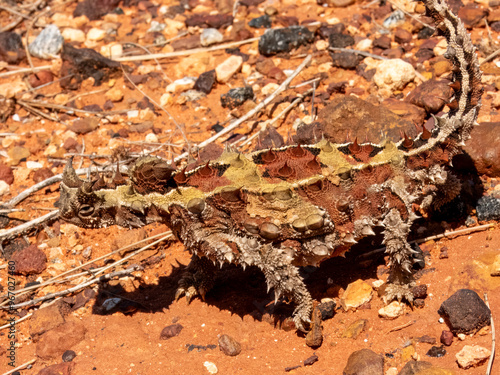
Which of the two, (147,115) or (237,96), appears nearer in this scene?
(237,96)

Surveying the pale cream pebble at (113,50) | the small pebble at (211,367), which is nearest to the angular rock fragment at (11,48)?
the pale cream pebble at (113,50)

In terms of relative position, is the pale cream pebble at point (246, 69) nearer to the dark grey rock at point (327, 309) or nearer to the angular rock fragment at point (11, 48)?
the angular rock fragment at point (11, 48)

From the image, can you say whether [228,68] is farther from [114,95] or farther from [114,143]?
[114,143]

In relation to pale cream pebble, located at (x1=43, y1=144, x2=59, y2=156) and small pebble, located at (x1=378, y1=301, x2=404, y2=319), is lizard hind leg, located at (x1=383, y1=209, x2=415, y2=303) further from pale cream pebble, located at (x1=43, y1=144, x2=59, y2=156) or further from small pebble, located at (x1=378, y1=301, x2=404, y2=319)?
pale cream pebble, located at (x1=43, y1=144, x2=59, y2=156)

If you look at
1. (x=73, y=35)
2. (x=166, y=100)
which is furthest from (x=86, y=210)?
(x=73, y=35)

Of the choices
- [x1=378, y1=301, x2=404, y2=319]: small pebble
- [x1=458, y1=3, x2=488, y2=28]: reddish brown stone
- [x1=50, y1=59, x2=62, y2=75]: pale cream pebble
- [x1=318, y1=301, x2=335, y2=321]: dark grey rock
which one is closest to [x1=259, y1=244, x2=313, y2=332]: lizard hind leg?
[x1=318, y1=301, x2=335, y2=321]: dark grey rock

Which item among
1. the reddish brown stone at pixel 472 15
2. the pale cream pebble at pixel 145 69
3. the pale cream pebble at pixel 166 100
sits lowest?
the pale cream pebble at pixel 166 100
